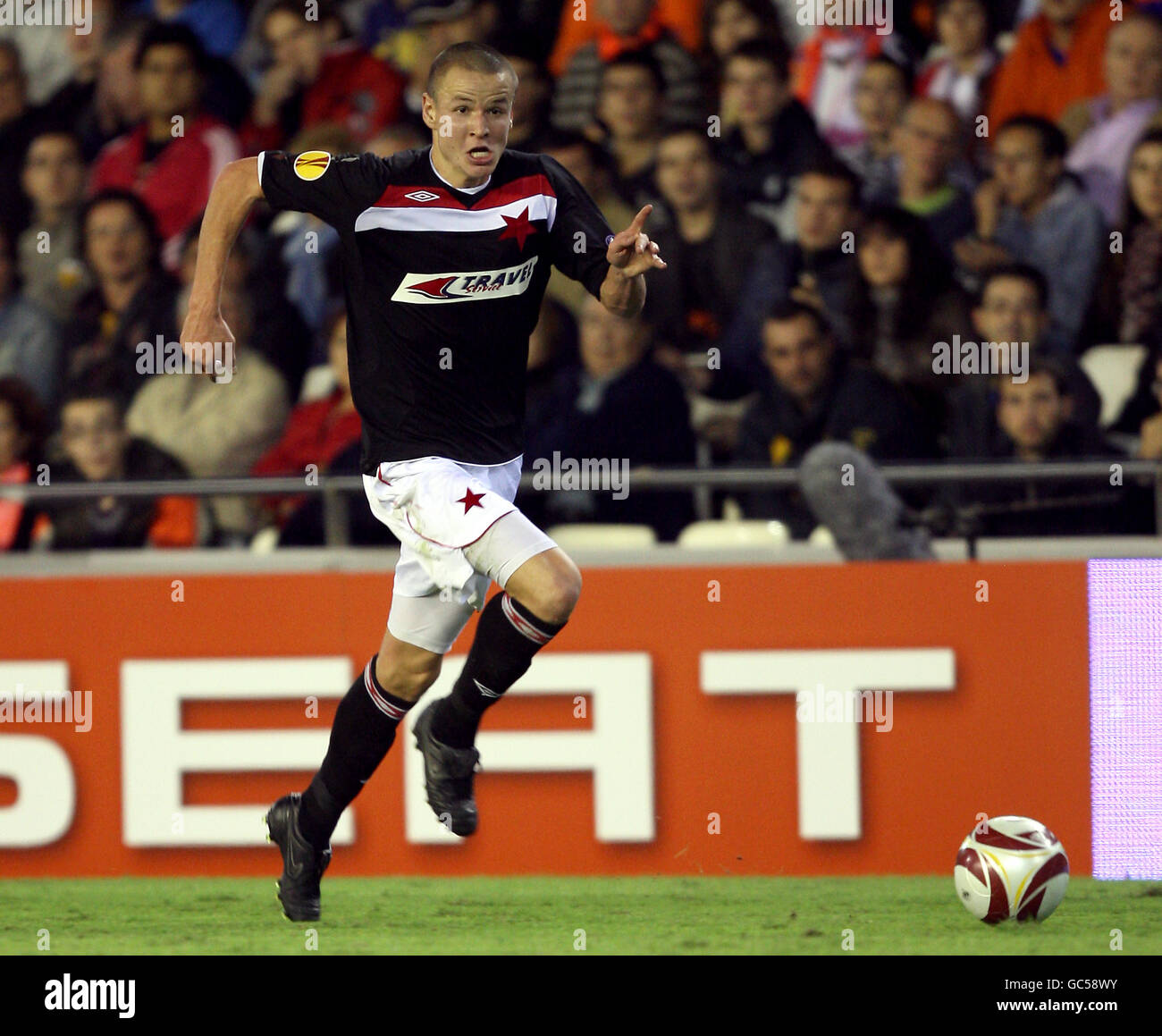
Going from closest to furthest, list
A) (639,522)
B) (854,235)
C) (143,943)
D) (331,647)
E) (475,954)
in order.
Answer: (475,954) < (143,943) < (331,647) < (639,522) < (854,235)

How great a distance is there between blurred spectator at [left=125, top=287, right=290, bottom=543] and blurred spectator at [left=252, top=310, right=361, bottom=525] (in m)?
0.10

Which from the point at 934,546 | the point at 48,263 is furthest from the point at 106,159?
the point at 934,546

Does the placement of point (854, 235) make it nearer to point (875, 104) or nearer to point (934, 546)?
point (875, 104)

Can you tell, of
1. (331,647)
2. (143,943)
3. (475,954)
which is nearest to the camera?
(475,954)

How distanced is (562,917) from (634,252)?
2.33 meters

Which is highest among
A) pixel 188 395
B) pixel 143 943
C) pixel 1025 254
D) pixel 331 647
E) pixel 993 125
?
pixel 993 125

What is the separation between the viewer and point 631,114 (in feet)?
28.6

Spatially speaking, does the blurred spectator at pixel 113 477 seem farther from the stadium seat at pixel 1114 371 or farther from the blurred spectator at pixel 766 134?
the stadium seat at pixel 1114 371

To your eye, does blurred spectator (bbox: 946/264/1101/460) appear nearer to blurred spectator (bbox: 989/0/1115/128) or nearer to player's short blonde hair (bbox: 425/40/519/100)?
blurred spectator (bbox: 989/0/1115/128)

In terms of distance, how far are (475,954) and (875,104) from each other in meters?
4.93

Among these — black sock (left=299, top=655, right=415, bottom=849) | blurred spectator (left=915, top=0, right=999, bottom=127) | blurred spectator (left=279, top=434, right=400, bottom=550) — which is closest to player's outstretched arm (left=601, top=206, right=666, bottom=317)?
black sock (left=299, top=655, right=415, bottom=849)

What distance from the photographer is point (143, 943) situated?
5.64 metres

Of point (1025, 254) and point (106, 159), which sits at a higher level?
point (106, 159)

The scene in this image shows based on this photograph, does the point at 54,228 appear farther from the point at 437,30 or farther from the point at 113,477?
the point at 437,30
